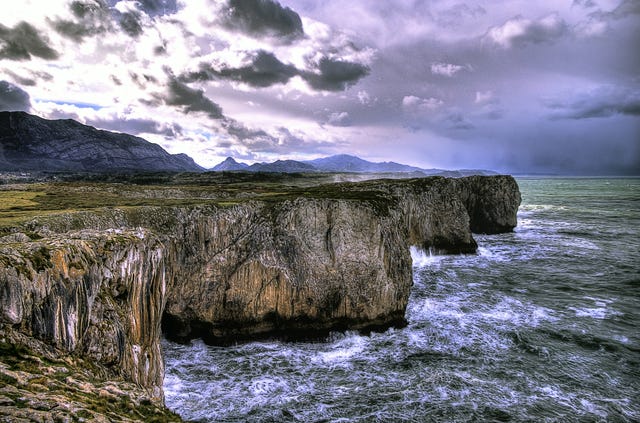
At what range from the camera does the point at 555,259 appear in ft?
181

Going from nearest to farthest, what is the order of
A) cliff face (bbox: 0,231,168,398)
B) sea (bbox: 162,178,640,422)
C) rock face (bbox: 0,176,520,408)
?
1. cliff face (bbox: 0,231,168,398)
2. sea (bbox: 162,178,640,422)
3. rock face (bbox: 0,176,520,408)

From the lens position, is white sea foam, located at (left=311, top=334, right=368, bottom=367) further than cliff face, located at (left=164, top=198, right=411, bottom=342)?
No

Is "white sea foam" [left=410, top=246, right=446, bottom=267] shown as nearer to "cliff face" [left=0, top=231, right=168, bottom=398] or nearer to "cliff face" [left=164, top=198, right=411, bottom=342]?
"cliff face" [left=164, top=198, right=411, bottom=342]

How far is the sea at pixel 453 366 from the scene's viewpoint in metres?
21.0

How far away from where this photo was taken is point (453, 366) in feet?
84.0

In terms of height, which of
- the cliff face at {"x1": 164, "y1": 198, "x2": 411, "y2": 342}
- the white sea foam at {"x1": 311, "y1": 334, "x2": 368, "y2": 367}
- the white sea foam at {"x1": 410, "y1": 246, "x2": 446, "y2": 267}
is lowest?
the white sea foam at {"x1": 311, "y1": 334, "x2": 368, "y2": 367}

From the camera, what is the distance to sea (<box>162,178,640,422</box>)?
20969 millimetres

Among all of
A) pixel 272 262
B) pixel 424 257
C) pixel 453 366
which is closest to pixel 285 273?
pixel 272 262

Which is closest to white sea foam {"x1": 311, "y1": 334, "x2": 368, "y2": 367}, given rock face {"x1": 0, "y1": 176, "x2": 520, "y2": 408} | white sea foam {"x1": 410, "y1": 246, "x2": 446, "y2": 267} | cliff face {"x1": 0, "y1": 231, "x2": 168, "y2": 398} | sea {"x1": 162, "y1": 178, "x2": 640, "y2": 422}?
sea {"x1": 162, "y1": 178, "x2": 640, "y2": 422}

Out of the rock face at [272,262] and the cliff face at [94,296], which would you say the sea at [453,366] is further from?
the cliff face at [94,296]

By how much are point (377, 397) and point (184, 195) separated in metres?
44.4

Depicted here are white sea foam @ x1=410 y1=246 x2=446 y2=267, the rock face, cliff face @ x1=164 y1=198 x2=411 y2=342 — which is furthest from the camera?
white sea foam @ x1=410 y1=246 x2=446 y2=267

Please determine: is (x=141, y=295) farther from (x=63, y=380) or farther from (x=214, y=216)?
(x=214, y=216)

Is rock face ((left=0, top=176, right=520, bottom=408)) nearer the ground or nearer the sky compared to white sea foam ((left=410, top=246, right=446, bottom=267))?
nearer the sky
